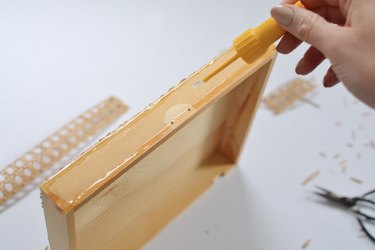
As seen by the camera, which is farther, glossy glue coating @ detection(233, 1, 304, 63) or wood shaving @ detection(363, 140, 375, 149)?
wood shaving @ detection(363, 140, 375, 149)

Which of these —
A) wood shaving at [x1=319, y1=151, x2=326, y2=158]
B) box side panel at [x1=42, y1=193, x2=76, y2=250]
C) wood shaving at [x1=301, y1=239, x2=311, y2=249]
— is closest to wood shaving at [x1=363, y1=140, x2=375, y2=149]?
wood shaving at [x1=319, y1=151, x2=326, y2=158]

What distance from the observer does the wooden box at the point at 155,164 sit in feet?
1.79

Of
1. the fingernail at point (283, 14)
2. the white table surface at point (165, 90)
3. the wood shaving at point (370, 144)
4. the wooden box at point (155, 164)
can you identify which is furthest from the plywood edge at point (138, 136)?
the wood shaving at point (370, 144)

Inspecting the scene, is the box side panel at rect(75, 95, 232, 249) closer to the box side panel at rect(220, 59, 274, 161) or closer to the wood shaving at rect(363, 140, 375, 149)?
the box side panel at rect(220, 59, 274, 161)

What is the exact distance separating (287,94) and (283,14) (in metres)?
0.57

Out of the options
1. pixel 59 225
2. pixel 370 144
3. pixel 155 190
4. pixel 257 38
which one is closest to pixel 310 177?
pixel 370 144

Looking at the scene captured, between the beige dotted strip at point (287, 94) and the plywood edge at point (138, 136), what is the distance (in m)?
0.38

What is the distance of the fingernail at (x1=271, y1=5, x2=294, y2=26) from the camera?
0.56 m

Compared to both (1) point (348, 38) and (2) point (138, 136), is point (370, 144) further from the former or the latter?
(2) point (138, 136)

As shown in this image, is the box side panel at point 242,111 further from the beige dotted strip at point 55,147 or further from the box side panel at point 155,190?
the beige dotted strip at point 55,147

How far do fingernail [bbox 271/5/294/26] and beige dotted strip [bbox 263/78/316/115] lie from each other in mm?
518

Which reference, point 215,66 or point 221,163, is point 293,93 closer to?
point 221,163

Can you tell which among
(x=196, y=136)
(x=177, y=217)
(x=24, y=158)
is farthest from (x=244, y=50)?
(x=24, y=158)

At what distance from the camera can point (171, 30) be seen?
1.21 meters
